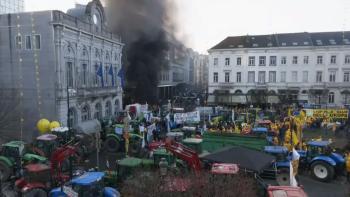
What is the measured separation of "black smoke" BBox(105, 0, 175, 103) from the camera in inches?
1993

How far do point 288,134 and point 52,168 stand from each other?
13.6 meters

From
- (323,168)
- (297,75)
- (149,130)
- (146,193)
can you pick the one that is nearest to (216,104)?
(297,75)

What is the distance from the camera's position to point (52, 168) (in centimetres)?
1345

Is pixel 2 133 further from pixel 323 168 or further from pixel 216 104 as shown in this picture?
pixel 216 104

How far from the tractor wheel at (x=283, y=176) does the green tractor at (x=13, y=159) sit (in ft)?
38.8

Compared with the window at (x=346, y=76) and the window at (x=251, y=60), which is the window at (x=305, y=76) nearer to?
the window at (x=346, y=76)

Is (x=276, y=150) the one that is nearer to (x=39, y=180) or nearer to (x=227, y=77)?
(x=39, y=180)

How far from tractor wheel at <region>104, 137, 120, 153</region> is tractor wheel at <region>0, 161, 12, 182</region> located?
741cm

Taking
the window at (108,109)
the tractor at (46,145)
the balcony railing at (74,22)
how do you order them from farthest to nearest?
the window at (108,109), the balcony railing at (74,22), the tractor at (46,145)

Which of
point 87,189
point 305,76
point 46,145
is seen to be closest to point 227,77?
point 305,76

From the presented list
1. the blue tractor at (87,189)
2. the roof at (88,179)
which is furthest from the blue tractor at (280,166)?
the roof at (88,179)

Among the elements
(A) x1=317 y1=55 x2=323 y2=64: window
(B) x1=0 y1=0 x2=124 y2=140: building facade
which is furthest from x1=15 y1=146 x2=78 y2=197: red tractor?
(A) x1=317 y1=55 x2=323 y2=64: window

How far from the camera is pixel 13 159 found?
1540cm

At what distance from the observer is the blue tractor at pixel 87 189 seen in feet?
34.2
